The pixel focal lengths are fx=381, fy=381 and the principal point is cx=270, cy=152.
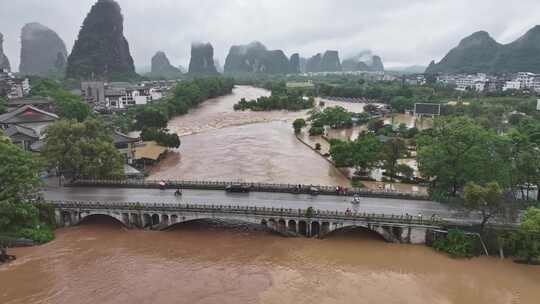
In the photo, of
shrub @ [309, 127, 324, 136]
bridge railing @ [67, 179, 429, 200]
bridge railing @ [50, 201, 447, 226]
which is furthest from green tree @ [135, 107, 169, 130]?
bridge railing @ [50, 201, 447, 226]

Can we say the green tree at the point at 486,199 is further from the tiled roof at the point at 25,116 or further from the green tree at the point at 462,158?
the tiled roof at the point at 25,116

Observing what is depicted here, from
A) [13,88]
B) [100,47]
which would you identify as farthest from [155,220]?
[100,47]

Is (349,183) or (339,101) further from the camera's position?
(339,101)

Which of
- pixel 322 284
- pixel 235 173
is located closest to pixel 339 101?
pixel 235 173

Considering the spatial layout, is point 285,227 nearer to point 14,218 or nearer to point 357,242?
point 357,242

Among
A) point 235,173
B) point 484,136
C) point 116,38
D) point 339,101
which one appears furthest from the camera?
point 116,38

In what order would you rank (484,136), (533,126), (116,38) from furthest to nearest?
(116,38), (533,126), (484,136)
